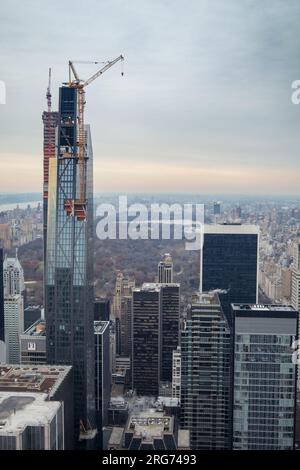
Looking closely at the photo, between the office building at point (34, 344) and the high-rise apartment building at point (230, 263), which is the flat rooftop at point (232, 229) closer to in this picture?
the high-rise apartment building at point (230, 263)

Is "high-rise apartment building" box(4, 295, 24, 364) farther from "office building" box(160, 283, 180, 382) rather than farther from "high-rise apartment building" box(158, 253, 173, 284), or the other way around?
"office building" box(160, 283, 180, 382)

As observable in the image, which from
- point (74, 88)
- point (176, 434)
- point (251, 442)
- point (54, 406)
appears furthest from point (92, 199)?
point (251, 442)

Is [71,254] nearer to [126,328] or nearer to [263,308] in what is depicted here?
[126,328]

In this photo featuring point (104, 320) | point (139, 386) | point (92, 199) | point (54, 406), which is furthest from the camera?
point (104, 320)

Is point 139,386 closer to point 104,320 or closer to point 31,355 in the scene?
point 104,320

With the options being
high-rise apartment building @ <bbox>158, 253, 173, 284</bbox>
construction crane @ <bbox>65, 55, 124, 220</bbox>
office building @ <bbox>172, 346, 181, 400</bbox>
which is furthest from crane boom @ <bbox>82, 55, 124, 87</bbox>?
office building @ <bbox>172, 346, 181, 400</bbox>

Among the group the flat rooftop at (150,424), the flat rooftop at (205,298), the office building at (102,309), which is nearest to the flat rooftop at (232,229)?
the flat rooftop at (205,298)
